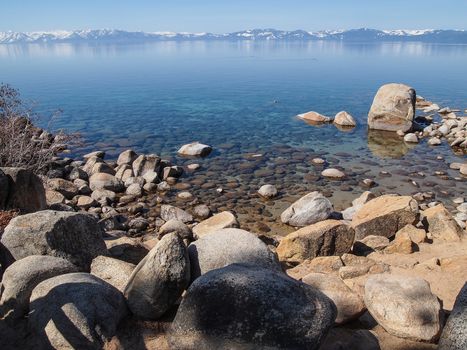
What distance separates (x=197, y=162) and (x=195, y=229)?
31.0ft

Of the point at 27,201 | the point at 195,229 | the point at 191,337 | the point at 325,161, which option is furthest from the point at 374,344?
the point at 325,161

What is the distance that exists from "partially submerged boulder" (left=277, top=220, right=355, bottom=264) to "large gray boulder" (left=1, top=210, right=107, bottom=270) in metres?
5.06

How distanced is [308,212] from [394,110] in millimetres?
18655

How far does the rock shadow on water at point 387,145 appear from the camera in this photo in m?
23.8

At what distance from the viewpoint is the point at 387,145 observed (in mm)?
25625

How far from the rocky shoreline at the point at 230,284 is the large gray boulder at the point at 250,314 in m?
0.01

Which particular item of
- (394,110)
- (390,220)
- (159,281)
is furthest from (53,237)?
(394,110)

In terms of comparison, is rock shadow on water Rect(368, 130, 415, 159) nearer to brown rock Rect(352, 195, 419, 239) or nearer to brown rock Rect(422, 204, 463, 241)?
brown rock Rect(422, 204, 463, 241)

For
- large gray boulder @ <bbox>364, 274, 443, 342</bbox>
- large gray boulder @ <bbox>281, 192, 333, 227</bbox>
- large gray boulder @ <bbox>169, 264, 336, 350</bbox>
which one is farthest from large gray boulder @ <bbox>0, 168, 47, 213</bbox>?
large gray boulder @ <bbox>364, 274, 443, 342</bbox>

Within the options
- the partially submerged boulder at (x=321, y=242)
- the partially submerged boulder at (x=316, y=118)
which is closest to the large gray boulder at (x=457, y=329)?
the partially submerged boulder at (x=321, y=242)

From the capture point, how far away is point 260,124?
1247 inches

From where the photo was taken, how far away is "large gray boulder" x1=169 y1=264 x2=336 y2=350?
477cm

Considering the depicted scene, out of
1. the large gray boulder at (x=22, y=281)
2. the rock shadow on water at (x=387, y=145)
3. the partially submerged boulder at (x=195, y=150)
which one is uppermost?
the large gray boulder at (x=22, y=281)

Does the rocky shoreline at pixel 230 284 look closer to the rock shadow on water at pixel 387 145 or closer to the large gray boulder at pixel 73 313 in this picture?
the large gray boulder at pixel 73 313
